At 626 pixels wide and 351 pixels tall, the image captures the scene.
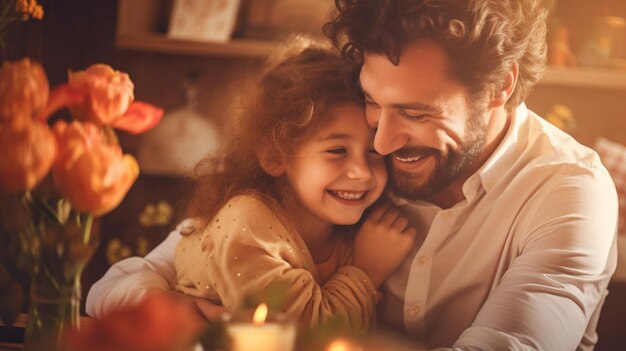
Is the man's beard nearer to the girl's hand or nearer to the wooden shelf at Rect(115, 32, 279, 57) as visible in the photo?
the girl's hand

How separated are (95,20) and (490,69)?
1513mm

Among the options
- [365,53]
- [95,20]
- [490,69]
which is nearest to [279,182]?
[365,53]

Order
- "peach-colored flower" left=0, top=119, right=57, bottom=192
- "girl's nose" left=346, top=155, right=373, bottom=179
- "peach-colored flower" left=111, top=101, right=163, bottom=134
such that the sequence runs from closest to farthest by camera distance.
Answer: "peach-colored flower" left=0, top=119, right=57, bottom=192
"peach-colored flower" left=111, top=101, right=163, bottom=134
"girl's nose" left=346, top=155, right=373, bottom=179

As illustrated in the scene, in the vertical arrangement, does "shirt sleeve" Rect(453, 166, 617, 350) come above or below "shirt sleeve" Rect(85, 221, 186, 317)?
above

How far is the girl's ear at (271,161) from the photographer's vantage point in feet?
3.69

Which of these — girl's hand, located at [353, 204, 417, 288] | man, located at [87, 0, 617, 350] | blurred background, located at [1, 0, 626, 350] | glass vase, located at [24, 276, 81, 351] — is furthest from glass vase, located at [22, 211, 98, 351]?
blurred background, located at [1, 0, 626, 350]

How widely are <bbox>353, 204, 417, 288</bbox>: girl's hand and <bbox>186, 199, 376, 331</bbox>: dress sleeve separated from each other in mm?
37

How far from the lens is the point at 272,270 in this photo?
987 millimetres

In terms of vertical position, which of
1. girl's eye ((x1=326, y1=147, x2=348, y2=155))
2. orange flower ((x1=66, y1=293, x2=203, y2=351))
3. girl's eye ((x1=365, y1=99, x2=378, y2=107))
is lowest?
orange flower ((x1=66, y1=293, x2=203, y2=351))

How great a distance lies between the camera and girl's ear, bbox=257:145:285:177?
3.69ft

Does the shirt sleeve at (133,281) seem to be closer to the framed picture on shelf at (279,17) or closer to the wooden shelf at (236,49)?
the wooden shelf at (236,49)

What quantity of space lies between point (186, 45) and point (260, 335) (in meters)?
1.75

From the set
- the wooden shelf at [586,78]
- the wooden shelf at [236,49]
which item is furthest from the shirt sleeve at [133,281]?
the wooden shelf at [586,78]

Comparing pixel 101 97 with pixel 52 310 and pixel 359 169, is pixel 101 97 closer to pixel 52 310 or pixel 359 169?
pixel 52 310
